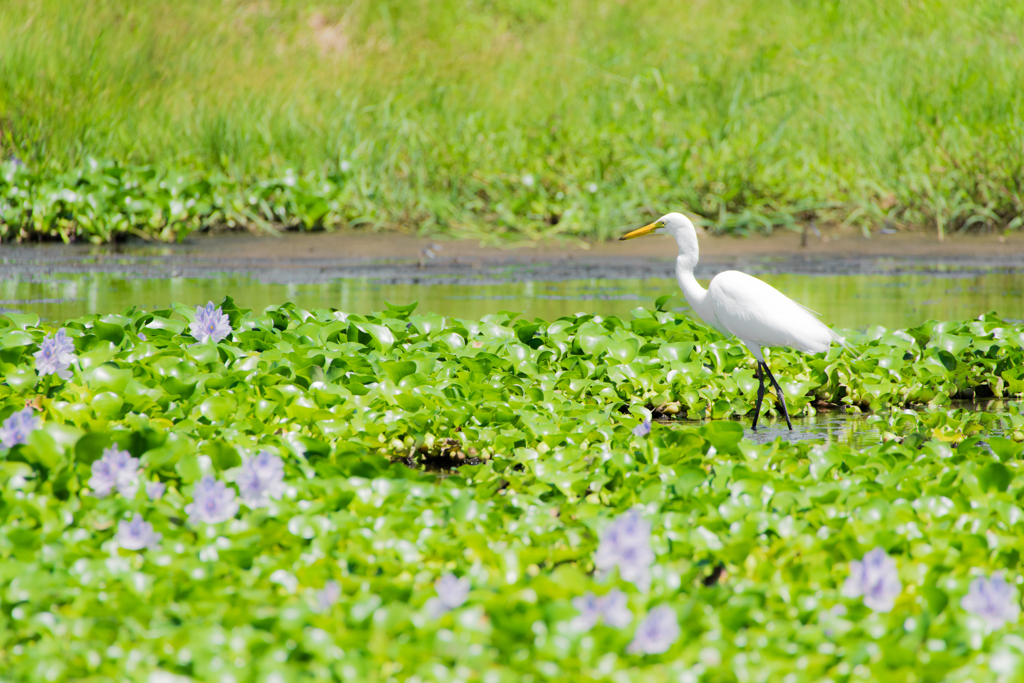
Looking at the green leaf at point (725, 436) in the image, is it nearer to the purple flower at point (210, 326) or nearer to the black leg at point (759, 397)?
the black leg at point (759, 397)

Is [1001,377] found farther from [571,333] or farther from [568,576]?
[568,576]

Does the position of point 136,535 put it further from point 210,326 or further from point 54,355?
point 210,326

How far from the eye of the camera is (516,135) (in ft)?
38.5

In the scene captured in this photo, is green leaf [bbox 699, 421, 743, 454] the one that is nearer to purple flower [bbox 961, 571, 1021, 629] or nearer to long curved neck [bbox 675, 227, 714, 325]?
purple flower [bbox 961, 571, 1021, 629]

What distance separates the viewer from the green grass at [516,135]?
10.9 meters

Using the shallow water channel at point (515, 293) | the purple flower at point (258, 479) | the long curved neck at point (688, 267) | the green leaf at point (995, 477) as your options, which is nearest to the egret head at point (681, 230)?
the long curved neck at point (688, 267)

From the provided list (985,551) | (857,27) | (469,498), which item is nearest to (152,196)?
(469,498)

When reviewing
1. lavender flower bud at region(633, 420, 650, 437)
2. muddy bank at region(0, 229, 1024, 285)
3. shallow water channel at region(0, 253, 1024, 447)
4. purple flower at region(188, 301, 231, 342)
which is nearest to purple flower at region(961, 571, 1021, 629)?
lavender flower bud at region(633, 420, 650, 437)

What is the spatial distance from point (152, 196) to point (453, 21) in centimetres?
1164

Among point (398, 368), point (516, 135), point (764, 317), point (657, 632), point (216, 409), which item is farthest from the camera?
point (516, 135)

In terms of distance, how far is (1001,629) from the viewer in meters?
2.33

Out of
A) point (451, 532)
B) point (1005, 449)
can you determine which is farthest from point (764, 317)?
point (451, 532)

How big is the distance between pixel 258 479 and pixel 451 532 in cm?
47

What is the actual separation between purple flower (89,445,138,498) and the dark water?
14.0ft
